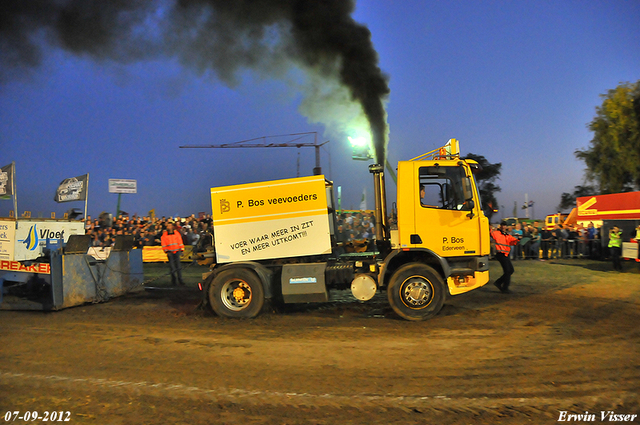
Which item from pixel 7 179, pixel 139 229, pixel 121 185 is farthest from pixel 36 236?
pixel 121 185

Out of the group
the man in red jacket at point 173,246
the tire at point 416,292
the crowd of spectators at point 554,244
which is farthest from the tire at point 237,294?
the crowd of spectators at point 554,244

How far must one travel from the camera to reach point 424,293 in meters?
6.79

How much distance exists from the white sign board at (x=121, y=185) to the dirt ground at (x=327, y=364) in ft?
94.8

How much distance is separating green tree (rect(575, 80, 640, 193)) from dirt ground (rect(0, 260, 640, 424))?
25404 millimetres

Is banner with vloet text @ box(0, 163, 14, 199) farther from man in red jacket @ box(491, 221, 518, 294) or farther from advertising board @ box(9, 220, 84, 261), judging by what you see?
man in red jacket @ box(491, 221, 518, 294)

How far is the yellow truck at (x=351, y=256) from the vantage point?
686 cm

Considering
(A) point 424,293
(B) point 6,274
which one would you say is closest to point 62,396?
(A) point 424,293

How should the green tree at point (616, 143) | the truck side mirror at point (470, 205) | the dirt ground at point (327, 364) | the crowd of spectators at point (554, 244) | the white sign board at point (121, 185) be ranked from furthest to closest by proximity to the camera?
the white sign board at point (121, 185) < the green tree at point (616, 143) < the crowd of spectators at point (554, 244) < the truck side mirror at point (470, 205) < the dirt ground at point (327, 364)

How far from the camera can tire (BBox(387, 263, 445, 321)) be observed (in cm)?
675

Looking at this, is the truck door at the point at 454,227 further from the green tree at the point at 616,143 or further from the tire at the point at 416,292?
the green tree at the point at 616,143

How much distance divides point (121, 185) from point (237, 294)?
32.4m

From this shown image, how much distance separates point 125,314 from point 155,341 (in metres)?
2.40

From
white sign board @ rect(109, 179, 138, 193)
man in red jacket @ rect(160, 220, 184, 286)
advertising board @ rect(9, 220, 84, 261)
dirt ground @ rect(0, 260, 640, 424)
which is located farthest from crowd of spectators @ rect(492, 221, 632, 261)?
white sign board @ rect(109, 179, 138, 193)

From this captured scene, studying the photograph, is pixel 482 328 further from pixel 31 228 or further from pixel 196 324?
pixel 31 228
